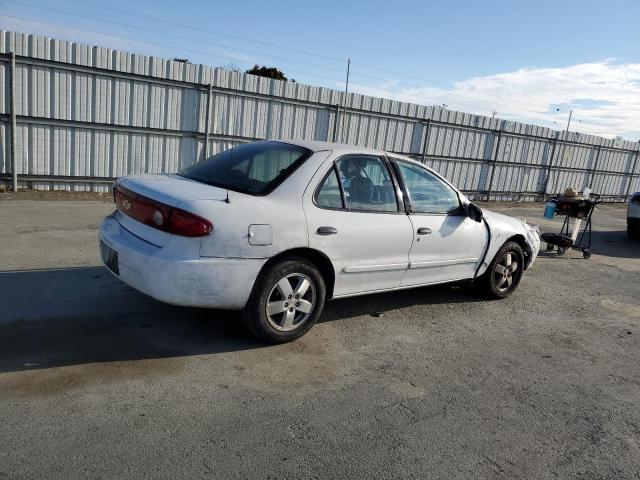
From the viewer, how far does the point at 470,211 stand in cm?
549

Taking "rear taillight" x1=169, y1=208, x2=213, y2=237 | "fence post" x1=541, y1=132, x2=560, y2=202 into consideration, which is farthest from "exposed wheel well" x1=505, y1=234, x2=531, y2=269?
"fence post" x1=541, y1=132, x2=560, y2=202

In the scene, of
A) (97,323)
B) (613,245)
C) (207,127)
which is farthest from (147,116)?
(613,245)

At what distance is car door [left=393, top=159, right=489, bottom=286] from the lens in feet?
16.5

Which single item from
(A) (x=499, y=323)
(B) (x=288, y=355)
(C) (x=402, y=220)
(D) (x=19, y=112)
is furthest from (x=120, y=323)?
(D) (x=19, y=112)

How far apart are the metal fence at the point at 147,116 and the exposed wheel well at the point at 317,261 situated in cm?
801

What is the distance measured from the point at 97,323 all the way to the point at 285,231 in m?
1.76

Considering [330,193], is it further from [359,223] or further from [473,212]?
[473,212]

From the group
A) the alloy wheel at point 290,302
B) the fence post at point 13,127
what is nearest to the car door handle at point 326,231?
the alloy wheel at point 290,302

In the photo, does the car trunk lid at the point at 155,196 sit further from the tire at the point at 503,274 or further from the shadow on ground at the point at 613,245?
the shadow on ground at the point at 613,245

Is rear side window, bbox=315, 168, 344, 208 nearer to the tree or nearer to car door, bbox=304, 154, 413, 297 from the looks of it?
car door, bbox=304, 154, 413, 297

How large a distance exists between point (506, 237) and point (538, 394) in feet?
8.03

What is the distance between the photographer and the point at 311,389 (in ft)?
11.9

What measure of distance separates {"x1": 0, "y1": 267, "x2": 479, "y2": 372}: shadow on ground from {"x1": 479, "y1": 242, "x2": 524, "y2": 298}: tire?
1.14 meters

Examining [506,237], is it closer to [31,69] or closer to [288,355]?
[288,355]
